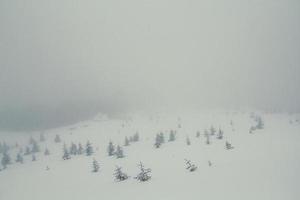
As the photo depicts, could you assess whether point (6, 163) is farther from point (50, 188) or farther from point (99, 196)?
point (99, 196)

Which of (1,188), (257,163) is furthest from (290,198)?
(1,188)

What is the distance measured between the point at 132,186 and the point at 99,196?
5.28m

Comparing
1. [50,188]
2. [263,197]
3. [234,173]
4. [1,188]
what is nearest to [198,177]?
[234,173]

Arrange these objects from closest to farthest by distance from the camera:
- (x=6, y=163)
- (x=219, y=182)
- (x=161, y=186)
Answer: (x=219, y=182) < (x=161, y=186) < (x=6, y=163)

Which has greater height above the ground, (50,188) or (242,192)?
(242,192)

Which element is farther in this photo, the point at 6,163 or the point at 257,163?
the point at 6,163

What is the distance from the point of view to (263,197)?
2892 cm

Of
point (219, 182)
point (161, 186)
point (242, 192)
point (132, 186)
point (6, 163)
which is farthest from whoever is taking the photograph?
point (6, 163)

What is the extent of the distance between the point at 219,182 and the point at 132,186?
47.6 ft

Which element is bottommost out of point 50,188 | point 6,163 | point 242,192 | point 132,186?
point 6,163

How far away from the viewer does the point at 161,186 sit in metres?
40.9

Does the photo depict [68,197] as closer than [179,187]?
No

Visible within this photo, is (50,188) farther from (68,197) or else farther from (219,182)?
(219,182)

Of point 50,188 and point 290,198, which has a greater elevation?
point 290,198
